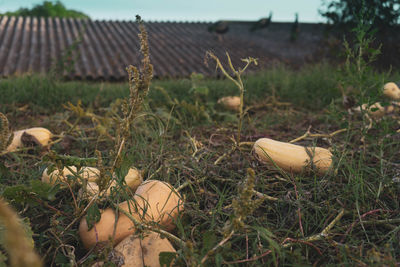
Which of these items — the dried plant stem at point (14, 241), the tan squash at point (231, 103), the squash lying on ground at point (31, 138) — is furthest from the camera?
the tan squash at point (231, 103)

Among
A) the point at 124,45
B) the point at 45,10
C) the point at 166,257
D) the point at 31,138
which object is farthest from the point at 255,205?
the point at 45,10

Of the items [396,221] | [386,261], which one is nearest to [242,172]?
[396,221]

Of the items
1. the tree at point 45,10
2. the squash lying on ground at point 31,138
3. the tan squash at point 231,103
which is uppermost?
the tree at point 45,10

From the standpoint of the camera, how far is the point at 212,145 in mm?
1984

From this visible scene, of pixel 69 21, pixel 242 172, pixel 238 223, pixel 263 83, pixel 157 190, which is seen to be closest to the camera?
pixel 238 223

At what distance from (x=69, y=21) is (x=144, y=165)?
14898mm

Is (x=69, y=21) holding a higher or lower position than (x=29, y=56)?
higher

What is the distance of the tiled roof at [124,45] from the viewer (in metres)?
10.1

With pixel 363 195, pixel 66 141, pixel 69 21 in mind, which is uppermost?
pixel 69 21

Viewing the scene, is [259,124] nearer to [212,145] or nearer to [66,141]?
[212,145]

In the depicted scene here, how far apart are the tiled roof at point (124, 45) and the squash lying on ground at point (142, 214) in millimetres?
7904

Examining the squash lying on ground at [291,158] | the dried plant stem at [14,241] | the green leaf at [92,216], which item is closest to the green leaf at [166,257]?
the green leaf at [92,216]

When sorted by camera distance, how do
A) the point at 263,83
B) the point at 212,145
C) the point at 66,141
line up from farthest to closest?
1. the point at 263,83
2. the point at 66,141
3. the point at 212,145

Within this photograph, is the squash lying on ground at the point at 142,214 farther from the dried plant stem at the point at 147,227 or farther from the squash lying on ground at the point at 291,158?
the squash lying on ground at the point at 291,158
